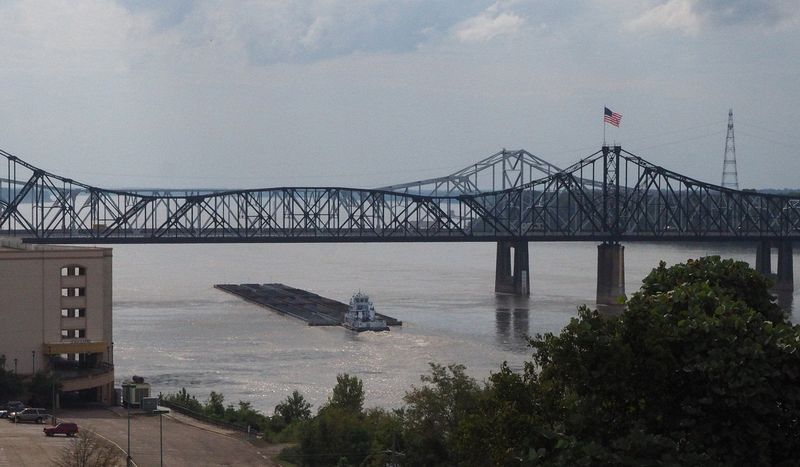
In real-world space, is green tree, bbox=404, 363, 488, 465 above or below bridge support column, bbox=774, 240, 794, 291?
below

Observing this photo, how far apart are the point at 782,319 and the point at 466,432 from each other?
4.84 metres

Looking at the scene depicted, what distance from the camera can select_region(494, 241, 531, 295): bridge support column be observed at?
→ 107562 mm

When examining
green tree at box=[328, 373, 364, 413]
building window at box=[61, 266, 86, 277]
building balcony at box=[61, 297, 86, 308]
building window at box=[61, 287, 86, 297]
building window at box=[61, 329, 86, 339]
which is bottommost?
green tree at box=[328, 373, 364, 413]

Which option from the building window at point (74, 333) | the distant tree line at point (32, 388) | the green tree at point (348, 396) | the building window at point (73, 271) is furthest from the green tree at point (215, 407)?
the building window at point (73, 271)

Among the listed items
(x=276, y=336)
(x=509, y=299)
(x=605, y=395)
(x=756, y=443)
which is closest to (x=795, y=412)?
(x=756, y=443)

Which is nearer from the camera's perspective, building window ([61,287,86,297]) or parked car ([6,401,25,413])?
parked car ([6,401,25,413])

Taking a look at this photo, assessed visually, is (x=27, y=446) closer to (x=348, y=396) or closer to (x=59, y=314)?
(x=348, y=396)

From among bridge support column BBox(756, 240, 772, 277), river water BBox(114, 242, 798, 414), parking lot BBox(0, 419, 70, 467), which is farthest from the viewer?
bridge support column BBox(756, 240, 772, 277)

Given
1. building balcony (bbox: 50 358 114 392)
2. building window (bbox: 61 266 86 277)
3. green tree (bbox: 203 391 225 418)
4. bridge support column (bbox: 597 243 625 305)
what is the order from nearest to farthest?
1. green tree (bbox: 203 391 225 418)
2. building balcony (bbox: 50 358 114 392)
3. building window (bbox: 61 266 86 277)
4. bridge support column (bbox: 597 243 625 305)

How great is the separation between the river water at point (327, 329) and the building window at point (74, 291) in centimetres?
422

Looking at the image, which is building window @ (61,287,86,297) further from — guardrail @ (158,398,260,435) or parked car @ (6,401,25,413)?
parked car @ (6,401,25,413)

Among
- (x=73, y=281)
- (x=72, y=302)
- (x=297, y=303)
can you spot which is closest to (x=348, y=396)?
(x=72, y=302)

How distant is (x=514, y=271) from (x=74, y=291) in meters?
59.4

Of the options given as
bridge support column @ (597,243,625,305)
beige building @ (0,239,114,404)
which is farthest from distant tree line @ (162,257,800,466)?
bridge support column @ (597,243,625,305)
